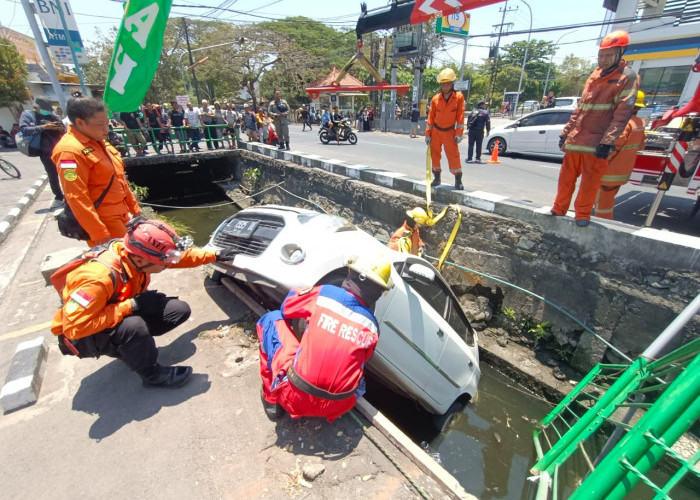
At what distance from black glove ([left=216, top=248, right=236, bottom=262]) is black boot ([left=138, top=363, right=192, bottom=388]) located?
888 millimetres

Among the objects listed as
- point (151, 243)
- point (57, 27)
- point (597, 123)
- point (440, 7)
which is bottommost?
point (151, 243)

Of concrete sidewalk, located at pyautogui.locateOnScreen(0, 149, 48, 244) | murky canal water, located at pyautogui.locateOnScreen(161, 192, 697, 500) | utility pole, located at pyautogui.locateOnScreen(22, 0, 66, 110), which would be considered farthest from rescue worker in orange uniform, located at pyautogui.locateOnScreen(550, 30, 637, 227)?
utility pole, located at pyautogui.locateOnScreen(22, 0, 66, 110)

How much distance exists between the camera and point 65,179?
2561mm

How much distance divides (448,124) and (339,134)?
9282 millimetres

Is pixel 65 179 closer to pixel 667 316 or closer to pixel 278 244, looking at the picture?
pixel 278 244

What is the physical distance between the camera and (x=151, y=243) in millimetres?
2010

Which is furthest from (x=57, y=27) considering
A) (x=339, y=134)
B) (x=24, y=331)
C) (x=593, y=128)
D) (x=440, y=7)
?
(x=593, y=128)

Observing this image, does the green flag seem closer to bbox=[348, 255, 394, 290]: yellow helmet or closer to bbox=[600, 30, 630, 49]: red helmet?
bbox=[348, 255, 394, 290]: yellow helmet

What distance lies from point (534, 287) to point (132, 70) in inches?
206

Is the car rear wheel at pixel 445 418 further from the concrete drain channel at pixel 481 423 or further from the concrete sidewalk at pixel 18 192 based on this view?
the concrete sidewalk at pixel 18 192

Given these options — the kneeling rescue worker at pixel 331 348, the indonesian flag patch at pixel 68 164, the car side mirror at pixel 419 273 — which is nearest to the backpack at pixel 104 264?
the indonesian flag patch at pixel 68 164

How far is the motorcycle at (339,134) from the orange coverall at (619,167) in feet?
34.5

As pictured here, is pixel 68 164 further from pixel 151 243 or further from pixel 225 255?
pixel 225 255

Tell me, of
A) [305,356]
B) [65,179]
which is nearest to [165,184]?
[65,179]
